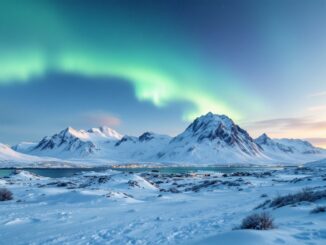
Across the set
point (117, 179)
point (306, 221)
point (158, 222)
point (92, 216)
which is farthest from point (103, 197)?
point (117, 179)

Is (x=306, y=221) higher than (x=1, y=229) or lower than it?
higher

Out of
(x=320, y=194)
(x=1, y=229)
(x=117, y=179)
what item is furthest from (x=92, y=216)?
(x=117, y=179)

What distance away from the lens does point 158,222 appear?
14797mm

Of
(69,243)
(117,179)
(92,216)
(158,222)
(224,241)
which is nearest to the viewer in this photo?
(224,241)

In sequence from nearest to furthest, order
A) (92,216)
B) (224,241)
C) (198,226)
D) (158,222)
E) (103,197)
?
(224,241) → (198,226) → (158,222) → (92,216) → (103,197)

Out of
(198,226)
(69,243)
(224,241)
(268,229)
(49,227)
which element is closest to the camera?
(224,241)

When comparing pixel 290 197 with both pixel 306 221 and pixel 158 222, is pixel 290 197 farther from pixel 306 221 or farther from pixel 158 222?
pixel 158 222

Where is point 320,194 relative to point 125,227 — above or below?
above

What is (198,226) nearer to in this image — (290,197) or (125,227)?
(125,227)

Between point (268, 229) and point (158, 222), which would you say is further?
point (158, 222)

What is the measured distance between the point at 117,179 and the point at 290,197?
36725 mm

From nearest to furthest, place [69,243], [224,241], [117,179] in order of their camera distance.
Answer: [224,241] → [69,243] → [117,179]

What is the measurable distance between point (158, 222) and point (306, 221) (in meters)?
6.59

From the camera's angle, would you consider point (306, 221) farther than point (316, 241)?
Yes
